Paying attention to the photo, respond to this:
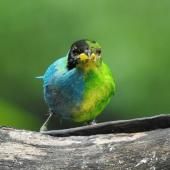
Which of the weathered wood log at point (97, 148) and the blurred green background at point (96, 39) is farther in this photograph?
the blurred green background at point (96, 39)

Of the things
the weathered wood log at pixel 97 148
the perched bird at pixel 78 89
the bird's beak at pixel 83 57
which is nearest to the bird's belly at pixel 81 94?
the perched bird at pixel 78 89

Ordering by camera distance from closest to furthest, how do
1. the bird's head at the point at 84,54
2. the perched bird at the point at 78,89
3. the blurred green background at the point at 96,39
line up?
the bird's head at the point at 84,54 → the perched bird at the point at 78,89 → the blurred green background at the point at 96,39

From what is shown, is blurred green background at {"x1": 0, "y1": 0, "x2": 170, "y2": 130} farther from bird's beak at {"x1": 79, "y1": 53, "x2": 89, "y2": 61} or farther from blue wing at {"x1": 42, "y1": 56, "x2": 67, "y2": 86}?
bird's beak at {"x1": 79, "y1": 53, "x2": 89, "y2": 61}

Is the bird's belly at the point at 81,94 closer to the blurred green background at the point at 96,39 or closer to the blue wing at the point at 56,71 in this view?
the blue wing at the point at 56,71

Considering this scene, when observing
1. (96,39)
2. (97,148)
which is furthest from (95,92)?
(96,39)

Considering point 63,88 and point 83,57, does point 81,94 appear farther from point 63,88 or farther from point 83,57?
point 83,57

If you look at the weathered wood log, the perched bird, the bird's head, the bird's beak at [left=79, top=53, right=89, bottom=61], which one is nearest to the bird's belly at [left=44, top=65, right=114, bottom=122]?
the perched bird
